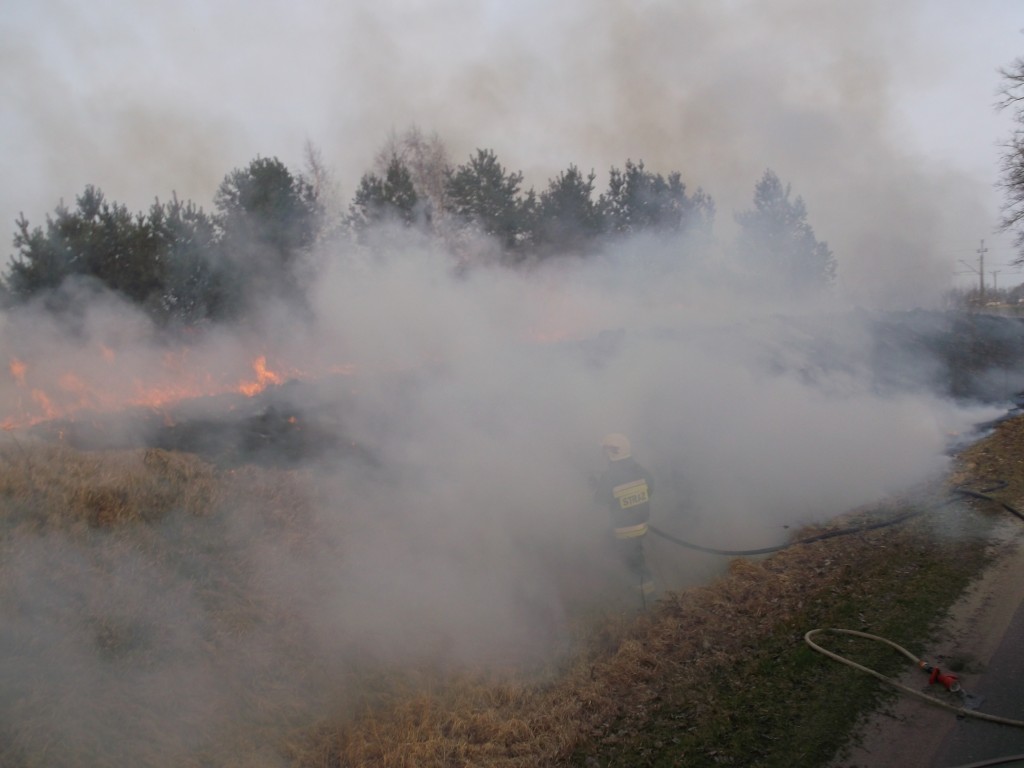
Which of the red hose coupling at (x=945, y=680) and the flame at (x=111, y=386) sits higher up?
the flame at (x=111, y=386)

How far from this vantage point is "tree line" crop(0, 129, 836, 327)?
1361 cm

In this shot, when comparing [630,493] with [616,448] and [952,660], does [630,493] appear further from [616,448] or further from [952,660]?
[952,660]

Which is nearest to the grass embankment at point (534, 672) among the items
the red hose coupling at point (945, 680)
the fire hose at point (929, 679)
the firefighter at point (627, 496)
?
the fire hose at point (929, 679)

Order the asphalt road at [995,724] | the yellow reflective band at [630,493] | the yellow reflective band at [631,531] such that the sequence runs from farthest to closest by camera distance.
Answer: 1. the yellow reflective band at [631,531]
2. the yellow reflective band at [630,493]
3. the asphalt road at [995,724]

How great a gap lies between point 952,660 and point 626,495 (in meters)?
2.72

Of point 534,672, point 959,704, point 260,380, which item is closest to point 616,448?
point 534,672

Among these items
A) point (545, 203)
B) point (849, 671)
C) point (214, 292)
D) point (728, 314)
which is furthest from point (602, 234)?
point (849, 671)

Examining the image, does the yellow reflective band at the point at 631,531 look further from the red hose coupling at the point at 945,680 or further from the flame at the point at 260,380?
the flame at the point at 260,380

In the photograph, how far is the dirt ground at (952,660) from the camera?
3.32 metres

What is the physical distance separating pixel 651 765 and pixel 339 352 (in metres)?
8.06

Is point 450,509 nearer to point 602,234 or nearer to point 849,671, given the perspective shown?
point 849,671

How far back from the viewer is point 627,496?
6.13 meters

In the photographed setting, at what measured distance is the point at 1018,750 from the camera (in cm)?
322

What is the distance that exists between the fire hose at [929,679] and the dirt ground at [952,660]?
0.15 ft
